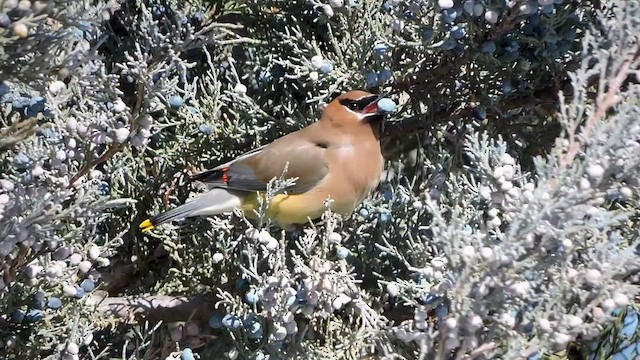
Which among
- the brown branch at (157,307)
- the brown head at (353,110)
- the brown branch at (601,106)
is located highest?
the brown branch at (601,106)

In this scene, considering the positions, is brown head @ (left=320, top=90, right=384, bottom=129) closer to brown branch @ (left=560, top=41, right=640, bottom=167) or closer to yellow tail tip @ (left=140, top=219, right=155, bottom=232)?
yellow tail tip @ (left=140, top=219, right=155, bottom=232)

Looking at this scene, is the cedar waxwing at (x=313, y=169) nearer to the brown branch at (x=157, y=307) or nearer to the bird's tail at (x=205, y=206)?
the bird's tail at (x=205, y=206)

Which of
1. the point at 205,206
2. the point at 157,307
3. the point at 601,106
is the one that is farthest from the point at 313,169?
the point at 601,106

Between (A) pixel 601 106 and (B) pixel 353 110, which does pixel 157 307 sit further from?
(A) pixel 601 106

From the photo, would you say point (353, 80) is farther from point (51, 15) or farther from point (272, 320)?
point (51, 15)

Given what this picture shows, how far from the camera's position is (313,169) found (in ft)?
10.6

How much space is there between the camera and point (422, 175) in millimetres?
2865

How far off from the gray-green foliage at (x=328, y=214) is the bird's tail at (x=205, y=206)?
73mm

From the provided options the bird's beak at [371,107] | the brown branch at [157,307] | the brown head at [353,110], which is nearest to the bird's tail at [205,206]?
the brown branch at [157,307]

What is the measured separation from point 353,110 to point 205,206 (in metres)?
0.59

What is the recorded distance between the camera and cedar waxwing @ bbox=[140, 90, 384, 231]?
116 inches

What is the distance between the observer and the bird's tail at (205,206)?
2.75 m

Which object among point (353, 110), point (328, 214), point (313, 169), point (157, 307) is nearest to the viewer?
point (328, 214)

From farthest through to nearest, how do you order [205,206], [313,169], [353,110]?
[313,169] < [353,110] < [205,206]
